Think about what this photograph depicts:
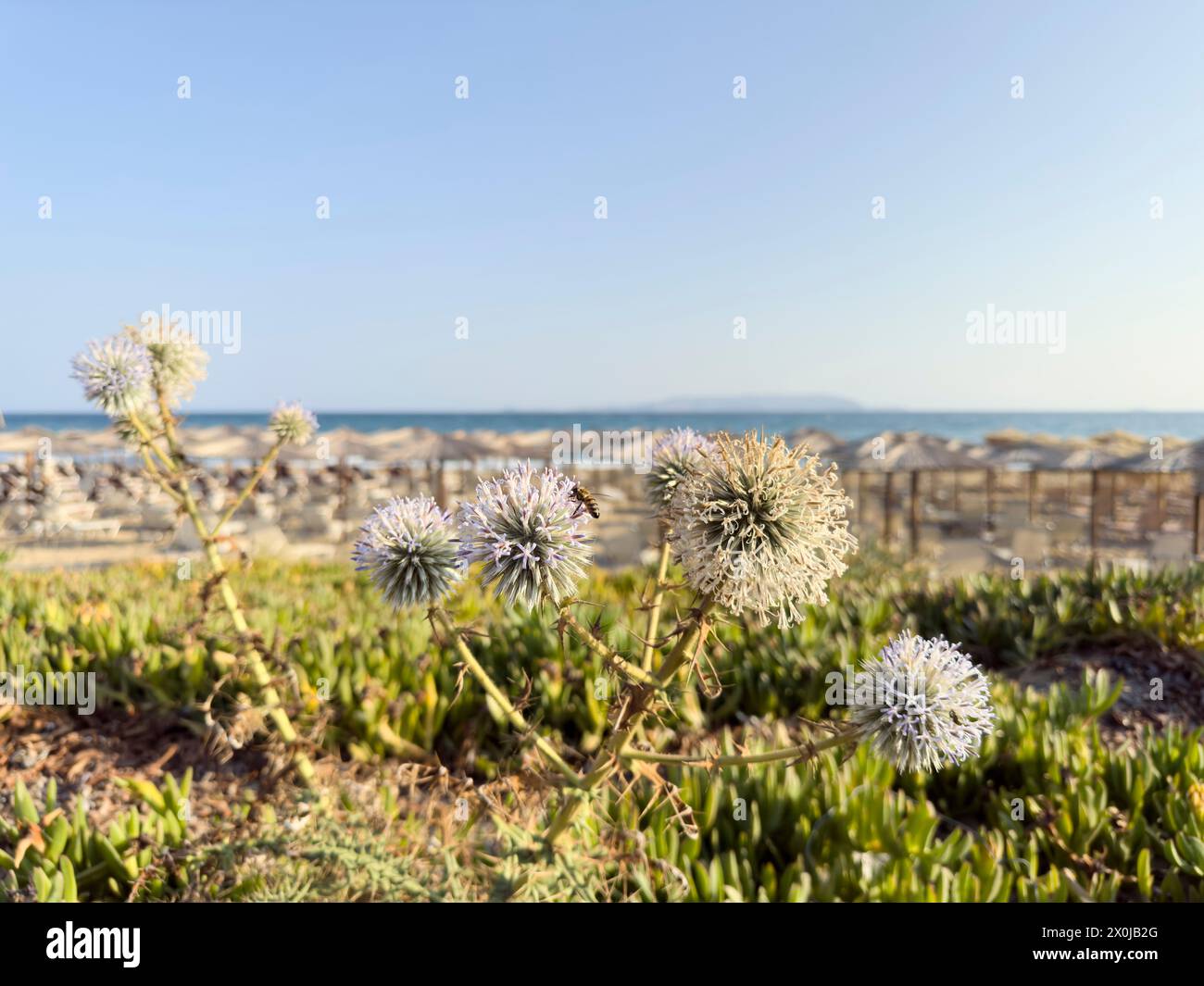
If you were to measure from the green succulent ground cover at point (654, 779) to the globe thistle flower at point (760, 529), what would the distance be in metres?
0.13

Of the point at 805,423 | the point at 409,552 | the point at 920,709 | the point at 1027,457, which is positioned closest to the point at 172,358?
the point at 409,552

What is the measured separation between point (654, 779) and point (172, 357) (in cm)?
218

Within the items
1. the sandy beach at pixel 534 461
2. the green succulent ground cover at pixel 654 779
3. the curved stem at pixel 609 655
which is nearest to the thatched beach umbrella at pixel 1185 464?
the sandy beach at pixel 534 461

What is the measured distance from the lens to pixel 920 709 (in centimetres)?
138

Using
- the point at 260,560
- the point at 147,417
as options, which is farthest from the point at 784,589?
the point at 260,560

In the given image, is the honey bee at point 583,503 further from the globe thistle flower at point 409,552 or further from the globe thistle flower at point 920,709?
the globe thistle flower at point 920,709

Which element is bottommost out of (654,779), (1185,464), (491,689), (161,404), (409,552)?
(654,779)

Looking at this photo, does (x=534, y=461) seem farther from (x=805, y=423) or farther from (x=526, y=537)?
(x=805, y=423)

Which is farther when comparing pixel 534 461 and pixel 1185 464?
pixel 534 461

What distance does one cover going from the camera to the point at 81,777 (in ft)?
12.5

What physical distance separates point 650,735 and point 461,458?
1684 centimetres

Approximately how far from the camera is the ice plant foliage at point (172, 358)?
8.38 feet
